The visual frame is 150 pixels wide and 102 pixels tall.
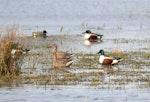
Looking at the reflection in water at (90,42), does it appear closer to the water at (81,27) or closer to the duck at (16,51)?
the water at (81,27)

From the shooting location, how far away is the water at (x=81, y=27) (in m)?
12.7

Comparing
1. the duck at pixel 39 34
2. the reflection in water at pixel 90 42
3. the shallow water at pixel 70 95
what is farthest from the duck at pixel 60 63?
the duck at pixel 39 34

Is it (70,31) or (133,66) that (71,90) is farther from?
(70,31)

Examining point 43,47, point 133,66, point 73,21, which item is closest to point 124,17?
point 73,21

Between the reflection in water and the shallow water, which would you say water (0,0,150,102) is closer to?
the shallow water

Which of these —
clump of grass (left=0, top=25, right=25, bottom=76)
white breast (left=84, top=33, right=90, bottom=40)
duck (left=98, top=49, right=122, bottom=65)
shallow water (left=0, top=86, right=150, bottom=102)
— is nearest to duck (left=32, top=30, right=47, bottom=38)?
white breast (left=84, top=33, right=90, bottom=40)

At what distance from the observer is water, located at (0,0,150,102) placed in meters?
12.7

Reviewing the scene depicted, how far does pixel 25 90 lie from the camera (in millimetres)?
13344

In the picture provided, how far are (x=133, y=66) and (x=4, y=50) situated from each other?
3409 millimetres

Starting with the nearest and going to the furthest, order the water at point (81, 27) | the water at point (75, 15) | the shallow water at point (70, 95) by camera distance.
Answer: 1. the shallow water at point (70, 95)
2. the water at point (81, 27)
3. the water at point (75, 15)

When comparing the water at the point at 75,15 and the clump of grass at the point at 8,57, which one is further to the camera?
the water at the point at 75,15

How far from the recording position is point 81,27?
1153 inches

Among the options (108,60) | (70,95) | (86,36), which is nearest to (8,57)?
(70,95)

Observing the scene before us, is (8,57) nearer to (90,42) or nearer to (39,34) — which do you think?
(90,42)
